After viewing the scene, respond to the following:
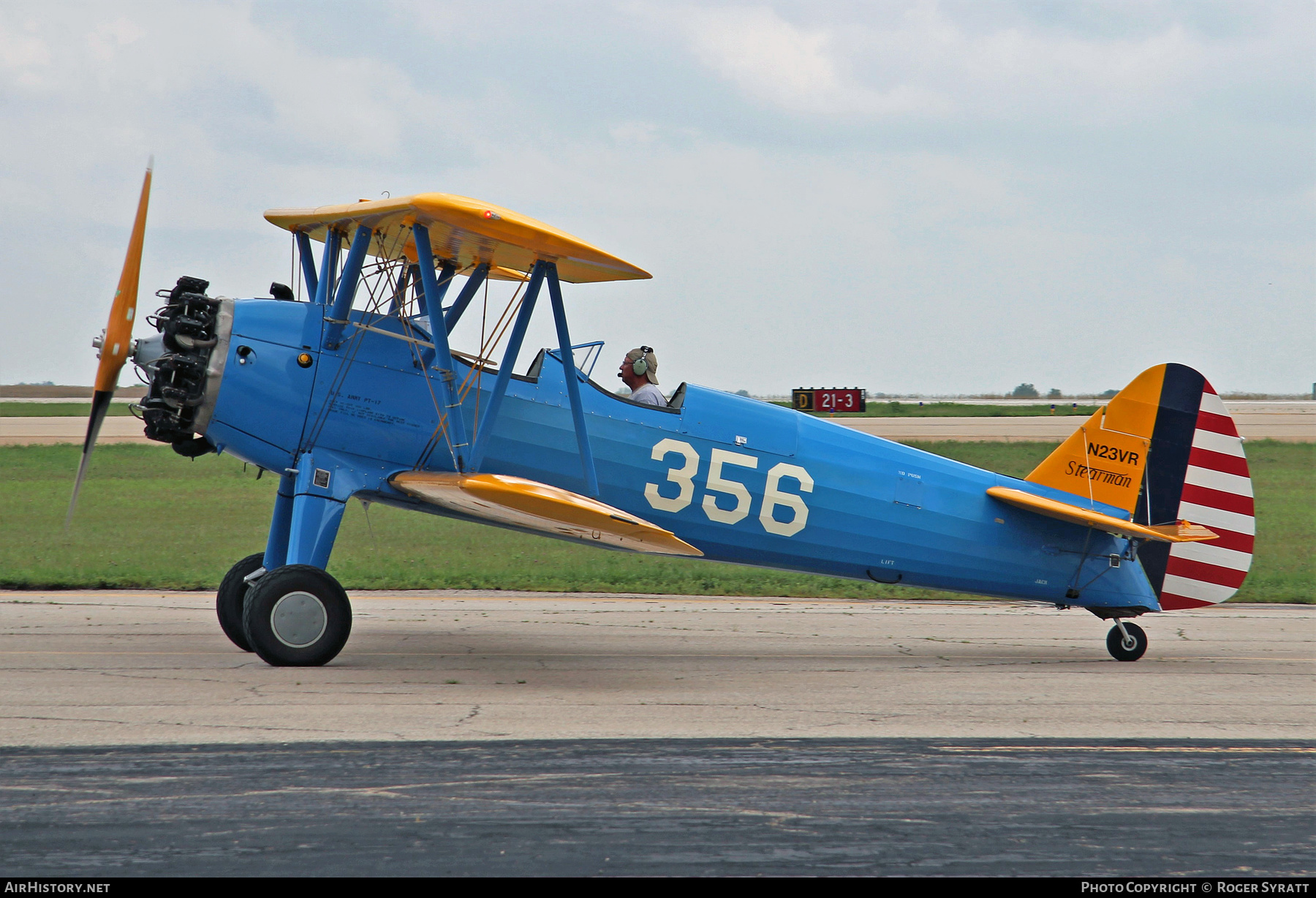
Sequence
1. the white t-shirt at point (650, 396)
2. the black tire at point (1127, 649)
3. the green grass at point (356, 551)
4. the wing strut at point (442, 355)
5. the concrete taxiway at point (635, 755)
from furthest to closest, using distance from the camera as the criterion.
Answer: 1. the green grass at point (356, 551)
2. the black tire at point (1127, 649)
3. the white t-shirt at point (650, 396)
4. the wing strut at point (442, 355)
5. the concrete taxiway at point (635, 755)

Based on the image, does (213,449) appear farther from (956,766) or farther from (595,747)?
(956,766)

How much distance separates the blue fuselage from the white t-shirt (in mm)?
149

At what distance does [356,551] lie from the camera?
1516 centimetres

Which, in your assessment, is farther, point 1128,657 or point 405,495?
point 1128,657

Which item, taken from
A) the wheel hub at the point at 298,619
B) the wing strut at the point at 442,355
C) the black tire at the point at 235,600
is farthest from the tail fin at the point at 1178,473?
the black tire at the point at 235,600

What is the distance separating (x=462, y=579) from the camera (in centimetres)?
1259

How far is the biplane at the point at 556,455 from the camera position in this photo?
23.7ft

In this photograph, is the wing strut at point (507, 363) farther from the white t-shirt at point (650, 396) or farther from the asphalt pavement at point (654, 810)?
the asphalt pavement at point (654, 810)

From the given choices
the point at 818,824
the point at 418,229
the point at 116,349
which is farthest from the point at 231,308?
the point at 818,824

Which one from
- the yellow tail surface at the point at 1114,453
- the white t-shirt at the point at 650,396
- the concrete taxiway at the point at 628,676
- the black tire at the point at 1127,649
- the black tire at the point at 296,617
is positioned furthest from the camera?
the yellow tail surface at the point at 1114,453

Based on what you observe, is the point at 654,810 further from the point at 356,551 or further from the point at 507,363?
the point at 356,551

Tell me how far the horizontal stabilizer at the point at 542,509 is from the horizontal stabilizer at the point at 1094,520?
3192 millimetres

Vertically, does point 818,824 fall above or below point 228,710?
above

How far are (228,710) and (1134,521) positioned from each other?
799 cm
